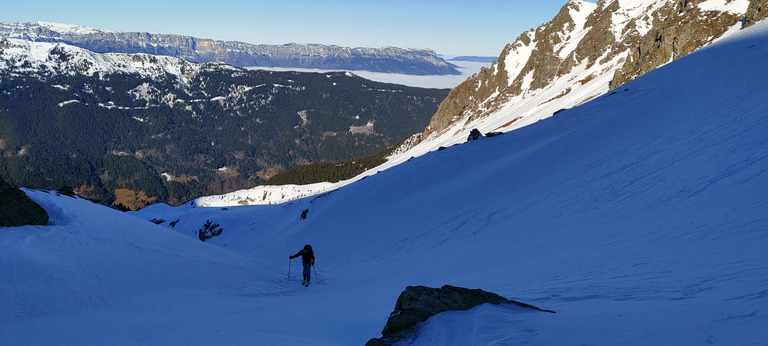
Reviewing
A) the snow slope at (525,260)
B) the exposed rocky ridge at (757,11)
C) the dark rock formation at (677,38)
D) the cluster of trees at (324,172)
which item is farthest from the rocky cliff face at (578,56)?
the snow slope at (525,260)

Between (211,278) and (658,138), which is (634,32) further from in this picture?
(211,278)

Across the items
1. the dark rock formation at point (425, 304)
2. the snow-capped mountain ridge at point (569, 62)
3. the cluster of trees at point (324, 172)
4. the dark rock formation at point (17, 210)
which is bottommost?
the cluster of trees at point (324, 172)

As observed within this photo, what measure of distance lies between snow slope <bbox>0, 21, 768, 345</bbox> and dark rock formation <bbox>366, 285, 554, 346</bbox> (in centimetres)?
24

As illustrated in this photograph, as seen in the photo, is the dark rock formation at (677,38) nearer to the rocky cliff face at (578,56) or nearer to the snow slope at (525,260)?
the rocky cliff face at (578,56)

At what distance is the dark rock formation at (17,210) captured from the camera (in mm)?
12586

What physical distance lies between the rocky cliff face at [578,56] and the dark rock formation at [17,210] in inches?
2647

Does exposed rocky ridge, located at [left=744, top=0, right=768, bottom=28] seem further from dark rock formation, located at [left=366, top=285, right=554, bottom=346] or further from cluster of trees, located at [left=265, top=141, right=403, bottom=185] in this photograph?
cluster of trees, located at [left=265, top=141, right=403, bottom=185]

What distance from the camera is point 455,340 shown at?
597 centimetres

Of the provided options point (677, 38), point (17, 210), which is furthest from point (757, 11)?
point (17, 210)

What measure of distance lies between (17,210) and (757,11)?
73.3m

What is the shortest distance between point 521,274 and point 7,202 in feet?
50.9

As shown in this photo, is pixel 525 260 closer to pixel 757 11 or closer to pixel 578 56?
pixel 757 11

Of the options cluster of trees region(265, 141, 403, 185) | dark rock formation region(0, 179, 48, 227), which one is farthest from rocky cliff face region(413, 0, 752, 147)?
dark rock formation region(0, 179, 48, 227)

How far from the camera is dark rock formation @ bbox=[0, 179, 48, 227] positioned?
1259 cm
